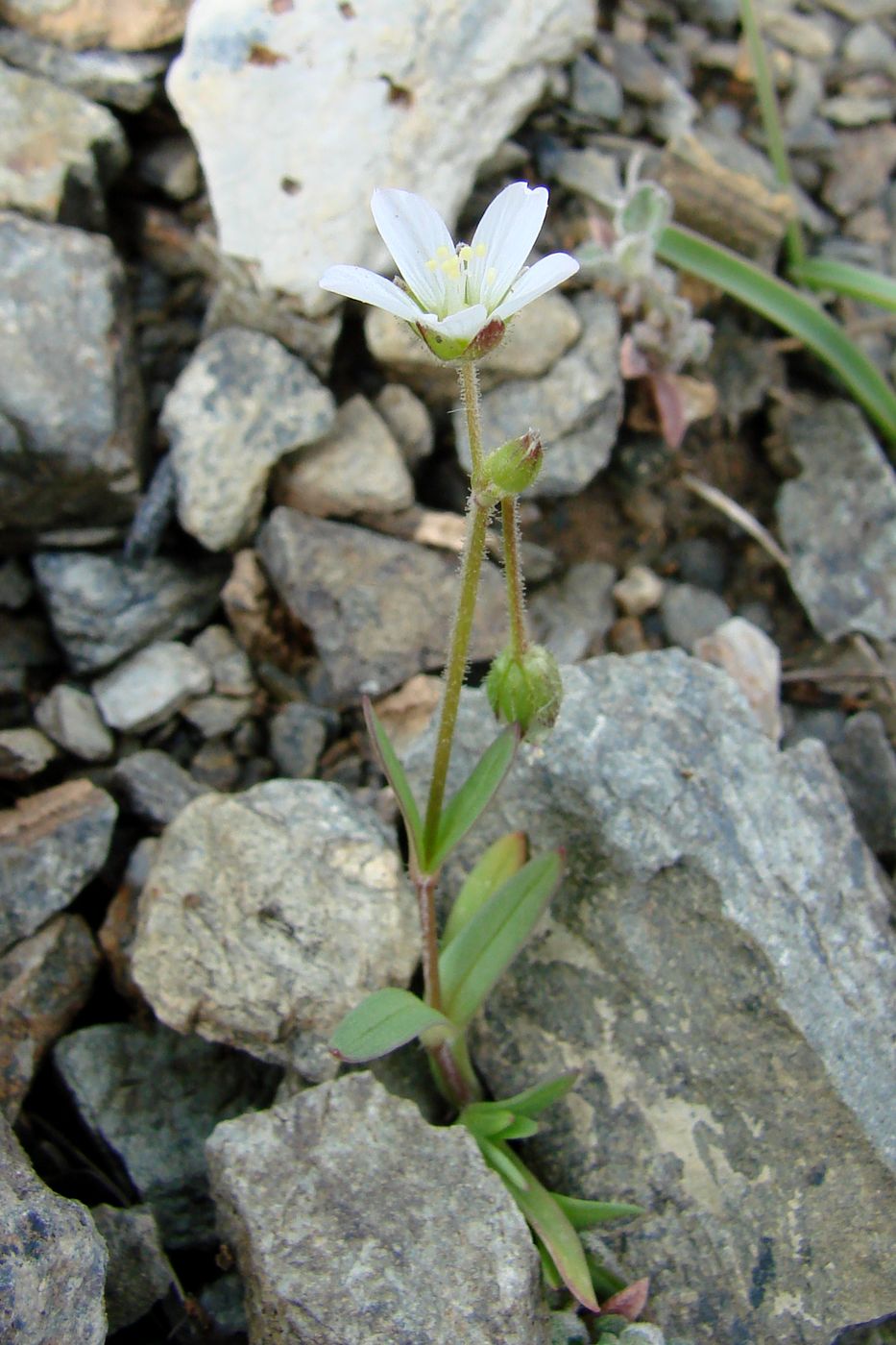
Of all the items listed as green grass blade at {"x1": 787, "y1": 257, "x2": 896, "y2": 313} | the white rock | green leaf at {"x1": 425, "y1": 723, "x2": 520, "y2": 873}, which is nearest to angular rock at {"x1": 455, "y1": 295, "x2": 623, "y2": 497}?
the white rock

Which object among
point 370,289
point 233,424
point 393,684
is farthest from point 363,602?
point 370,289

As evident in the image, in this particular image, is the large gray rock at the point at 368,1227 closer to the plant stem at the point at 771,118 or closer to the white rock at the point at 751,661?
the white rock at the point at 751,661

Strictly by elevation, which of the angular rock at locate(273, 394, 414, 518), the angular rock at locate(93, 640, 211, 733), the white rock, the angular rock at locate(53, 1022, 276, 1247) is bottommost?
the angular rock at locate(53, 1022, 276, 1247)

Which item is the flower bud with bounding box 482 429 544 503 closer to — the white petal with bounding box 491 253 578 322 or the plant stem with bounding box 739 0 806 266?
the white petal with bounding box 491 253 578 322

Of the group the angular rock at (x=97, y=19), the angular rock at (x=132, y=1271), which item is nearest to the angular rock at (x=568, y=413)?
the angular rock at (x=97, y=19)

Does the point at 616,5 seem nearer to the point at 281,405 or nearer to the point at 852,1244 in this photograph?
the point at 281,405

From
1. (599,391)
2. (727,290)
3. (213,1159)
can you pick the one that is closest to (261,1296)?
(213,1159)
